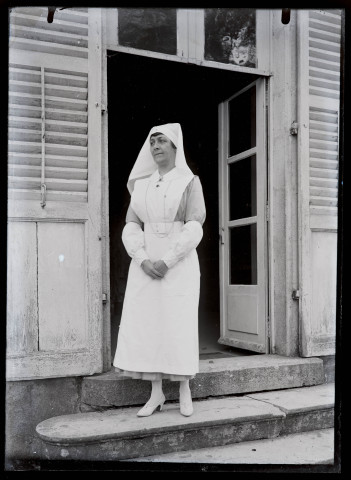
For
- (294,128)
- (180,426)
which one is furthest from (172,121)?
(180,426)

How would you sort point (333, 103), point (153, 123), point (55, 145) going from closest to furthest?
1. point (55, 145)
2. point (333, 103)
3. point (153, 123)

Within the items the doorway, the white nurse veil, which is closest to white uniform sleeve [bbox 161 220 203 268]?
the white nurse veil

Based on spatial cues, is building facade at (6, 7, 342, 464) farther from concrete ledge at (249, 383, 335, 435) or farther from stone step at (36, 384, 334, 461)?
concrete ledge at (249, 383, 335, 435)

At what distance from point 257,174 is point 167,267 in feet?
5.10

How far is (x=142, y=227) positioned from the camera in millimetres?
3852

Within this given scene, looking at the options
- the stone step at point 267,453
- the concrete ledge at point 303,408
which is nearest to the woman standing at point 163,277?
the stone step at point 267,453

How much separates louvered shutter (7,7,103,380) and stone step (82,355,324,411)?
18 centimetres

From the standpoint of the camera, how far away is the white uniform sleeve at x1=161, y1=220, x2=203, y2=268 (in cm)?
341

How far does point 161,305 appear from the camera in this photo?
136 inches

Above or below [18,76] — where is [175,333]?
below

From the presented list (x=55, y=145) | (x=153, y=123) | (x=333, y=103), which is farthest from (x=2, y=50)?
(x=153, y=123)

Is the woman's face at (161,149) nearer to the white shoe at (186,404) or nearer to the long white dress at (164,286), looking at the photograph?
the long white dress at (164,286)

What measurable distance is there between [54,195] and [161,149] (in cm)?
80

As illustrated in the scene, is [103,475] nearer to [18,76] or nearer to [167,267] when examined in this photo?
[167,267]
